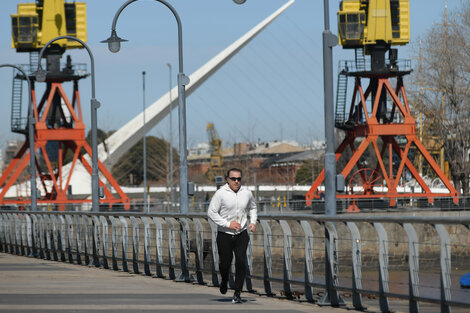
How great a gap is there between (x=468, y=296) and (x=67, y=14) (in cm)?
5453

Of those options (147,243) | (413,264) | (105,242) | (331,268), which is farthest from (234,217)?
(105,242)

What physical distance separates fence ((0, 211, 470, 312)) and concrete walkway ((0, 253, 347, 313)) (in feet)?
1.22

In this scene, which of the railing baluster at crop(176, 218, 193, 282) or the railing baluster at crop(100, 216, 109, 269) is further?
the railing baluster at crop(100, 216, 109, 269)

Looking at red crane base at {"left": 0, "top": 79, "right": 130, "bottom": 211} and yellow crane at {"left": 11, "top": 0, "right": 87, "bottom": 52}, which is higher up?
yellow crane at {"left": 11, "top": 0, "right": 87, "bottom": 52}

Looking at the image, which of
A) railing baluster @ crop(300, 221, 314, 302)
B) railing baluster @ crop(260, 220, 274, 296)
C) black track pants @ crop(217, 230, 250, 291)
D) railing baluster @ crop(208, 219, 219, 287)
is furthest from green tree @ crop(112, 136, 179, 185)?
black track pants @ crop(217, 230, 250, 291)

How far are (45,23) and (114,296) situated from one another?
49.6 metres

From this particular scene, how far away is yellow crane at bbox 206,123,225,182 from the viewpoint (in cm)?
11562

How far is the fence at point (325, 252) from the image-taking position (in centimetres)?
1028

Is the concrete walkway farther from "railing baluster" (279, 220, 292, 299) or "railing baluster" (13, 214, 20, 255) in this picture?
"railing baluster" (13, 214, 20, 255)

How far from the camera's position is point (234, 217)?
12.7 metres

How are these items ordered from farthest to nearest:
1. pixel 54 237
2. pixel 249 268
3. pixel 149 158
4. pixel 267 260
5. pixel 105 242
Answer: pixel 149 158 < pixel 54 237 < pixel 105 242 < pixel 249 268 < pixel 267 260

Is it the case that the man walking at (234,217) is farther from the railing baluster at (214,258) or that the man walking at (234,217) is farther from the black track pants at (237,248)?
Result: the railing baluster at (214,258)

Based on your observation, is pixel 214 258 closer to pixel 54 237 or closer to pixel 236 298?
pixel 236 298

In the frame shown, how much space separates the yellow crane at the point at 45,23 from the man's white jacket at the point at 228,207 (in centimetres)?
4972
